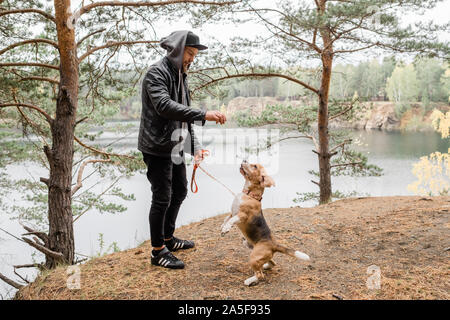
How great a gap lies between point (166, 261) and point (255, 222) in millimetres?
973

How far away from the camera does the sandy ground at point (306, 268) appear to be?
2.39 m

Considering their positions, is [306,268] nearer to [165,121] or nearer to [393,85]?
[165,121]

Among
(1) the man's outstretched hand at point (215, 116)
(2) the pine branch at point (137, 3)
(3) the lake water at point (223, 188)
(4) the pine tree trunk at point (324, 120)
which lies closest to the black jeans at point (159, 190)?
(1) the man's outstretched hand at point (215, 116)

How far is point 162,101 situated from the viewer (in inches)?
95.9

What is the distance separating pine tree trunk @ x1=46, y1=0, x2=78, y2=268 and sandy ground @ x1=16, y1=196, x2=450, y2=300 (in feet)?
3.54

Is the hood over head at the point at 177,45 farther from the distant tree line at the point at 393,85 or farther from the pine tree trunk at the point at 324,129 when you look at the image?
the distant tree line at the point at 393,85

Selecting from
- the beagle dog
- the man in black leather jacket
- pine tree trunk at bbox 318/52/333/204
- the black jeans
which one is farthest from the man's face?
pine tree trunk at bbox 318/52/333/204

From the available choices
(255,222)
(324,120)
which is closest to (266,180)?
(255,222)

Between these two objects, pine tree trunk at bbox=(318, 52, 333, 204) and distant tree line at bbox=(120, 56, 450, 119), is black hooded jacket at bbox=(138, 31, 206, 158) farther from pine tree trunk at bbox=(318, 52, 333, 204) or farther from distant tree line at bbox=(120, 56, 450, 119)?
distant tree line at bbox=(120, 56, 450, 119)

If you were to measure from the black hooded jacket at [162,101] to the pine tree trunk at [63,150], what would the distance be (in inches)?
77.8

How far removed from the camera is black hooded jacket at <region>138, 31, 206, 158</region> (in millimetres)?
2477

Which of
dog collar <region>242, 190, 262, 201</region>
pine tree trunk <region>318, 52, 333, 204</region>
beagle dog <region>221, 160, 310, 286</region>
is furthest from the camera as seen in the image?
pine tree trunk <region>318, 52, 333, 204</region>
